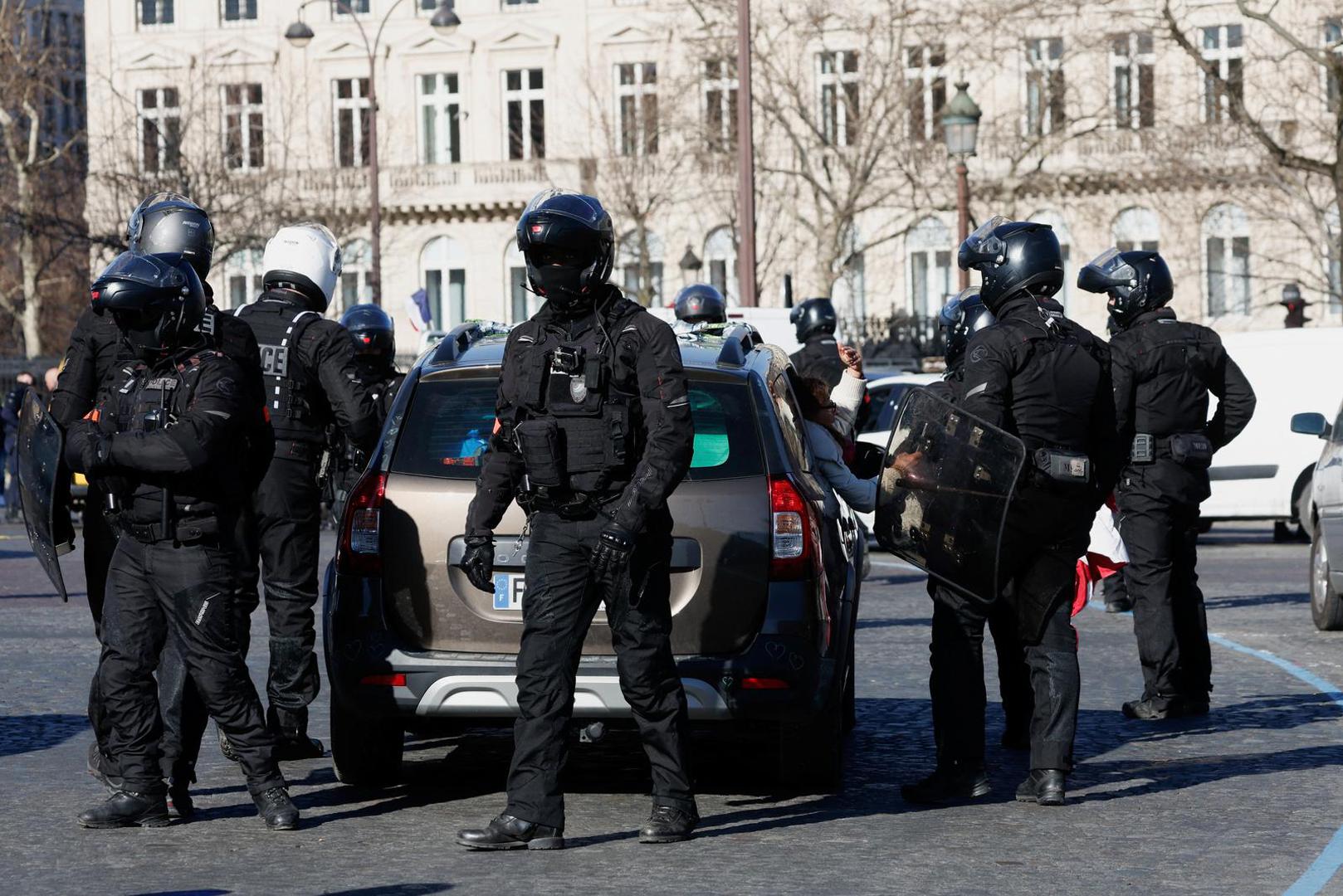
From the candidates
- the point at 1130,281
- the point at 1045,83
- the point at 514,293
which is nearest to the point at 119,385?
the point at 1130,281

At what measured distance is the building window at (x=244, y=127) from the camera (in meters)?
46.4

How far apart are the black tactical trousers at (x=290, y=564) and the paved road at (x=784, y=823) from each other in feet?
1.15

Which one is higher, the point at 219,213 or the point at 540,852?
the point at 219,213

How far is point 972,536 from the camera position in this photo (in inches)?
278

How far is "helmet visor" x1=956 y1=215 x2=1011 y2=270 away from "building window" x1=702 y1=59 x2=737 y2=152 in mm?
34835

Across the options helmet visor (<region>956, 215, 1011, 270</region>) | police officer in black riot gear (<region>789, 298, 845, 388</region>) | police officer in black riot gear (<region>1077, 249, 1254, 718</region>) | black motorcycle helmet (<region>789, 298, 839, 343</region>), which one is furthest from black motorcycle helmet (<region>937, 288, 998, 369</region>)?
black motorcycle helmet (<region>789, 298, 839, 343</region>)

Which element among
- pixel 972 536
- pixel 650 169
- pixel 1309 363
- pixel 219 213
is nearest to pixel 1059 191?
pixel 650 169

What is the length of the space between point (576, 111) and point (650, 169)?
6493mm

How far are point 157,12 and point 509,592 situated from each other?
52491 millimetres

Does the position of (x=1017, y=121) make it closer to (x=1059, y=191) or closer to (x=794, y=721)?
(x=1059, y=191)

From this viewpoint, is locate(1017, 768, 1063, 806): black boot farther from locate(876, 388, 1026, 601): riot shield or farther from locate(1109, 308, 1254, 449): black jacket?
locate(1109, 308, 1254, 449): black jacket

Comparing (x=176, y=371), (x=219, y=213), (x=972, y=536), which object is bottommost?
(x=972, y=536)

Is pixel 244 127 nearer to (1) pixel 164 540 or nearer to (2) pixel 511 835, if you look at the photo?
(1) pixel 164 540

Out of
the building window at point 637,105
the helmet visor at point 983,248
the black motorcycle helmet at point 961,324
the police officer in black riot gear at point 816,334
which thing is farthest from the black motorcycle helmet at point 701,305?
the building window at point 637,105
